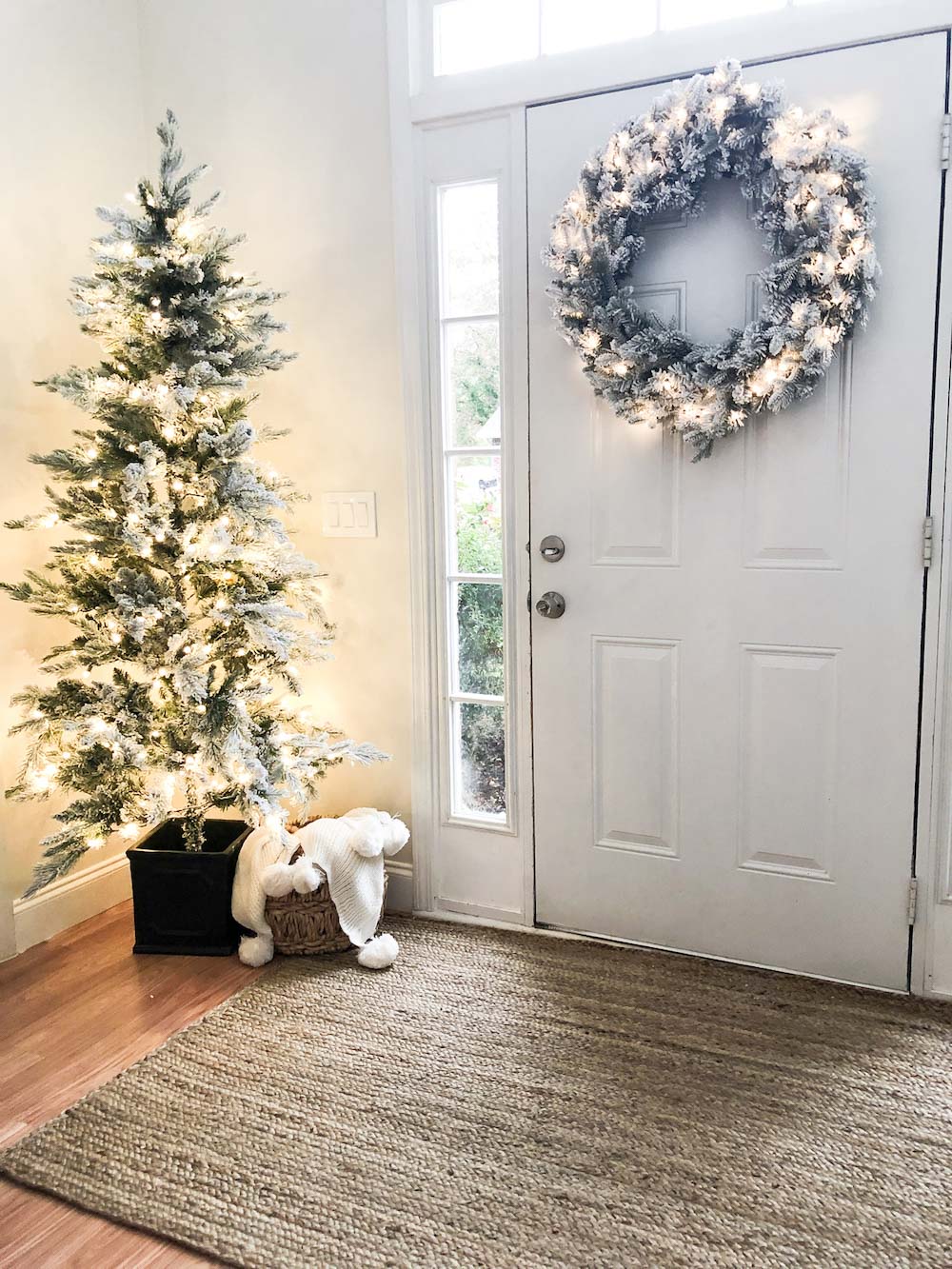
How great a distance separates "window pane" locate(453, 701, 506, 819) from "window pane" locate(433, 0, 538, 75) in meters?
1.62

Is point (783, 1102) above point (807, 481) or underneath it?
underneath

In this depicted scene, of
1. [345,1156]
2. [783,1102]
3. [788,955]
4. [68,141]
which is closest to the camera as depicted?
[345,1156]

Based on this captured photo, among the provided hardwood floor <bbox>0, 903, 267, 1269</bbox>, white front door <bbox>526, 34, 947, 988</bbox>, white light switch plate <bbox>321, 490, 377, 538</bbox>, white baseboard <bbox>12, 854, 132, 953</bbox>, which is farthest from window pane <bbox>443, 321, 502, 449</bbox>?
white baseboard <bbox>12, 854, 132, 953</bbox>

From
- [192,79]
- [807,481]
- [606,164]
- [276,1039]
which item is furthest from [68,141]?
[276,1039]

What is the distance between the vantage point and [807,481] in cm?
221

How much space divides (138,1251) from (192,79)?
9.21 ft

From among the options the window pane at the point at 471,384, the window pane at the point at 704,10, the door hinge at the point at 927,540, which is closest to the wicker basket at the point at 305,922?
the window pane at the point at 471,384

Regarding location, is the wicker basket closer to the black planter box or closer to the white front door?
the black planter box

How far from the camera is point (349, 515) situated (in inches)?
107

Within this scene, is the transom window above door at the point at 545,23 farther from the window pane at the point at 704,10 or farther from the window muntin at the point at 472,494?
the window muntin at the point at 472,494

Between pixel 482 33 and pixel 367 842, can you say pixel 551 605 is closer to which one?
pixel 367 842

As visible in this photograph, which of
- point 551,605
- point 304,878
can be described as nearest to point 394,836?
point 304,878

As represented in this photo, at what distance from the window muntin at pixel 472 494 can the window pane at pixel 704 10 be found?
1.75 ft

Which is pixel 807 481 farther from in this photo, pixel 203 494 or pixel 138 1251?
pixel 138 1251
